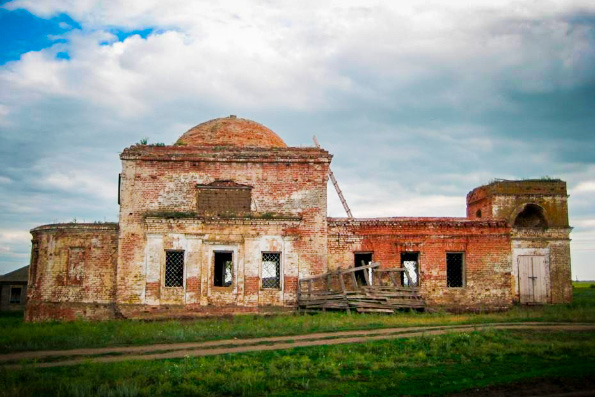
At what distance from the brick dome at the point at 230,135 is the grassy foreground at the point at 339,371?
12.7 metres

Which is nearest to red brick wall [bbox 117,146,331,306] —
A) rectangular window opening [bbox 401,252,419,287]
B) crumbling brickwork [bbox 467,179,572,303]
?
rectangular window opening [bbox 401,252,419,287]

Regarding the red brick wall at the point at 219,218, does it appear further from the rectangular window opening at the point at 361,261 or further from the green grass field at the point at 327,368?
the green grass field at the point at 327,368

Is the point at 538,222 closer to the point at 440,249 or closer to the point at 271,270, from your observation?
the point at 440,249

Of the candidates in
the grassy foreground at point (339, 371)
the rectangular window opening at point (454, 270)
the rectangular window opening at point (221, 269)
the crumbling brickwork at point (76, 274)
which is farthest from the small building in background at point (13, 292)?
the rectangular window opening at point (454, 270)

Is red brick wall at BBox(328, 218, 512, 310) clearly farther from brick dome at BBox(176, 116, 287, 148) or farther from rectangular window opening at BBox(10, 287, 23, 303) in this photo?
rectangular window opening at BBox(10, 287, 23, 303)

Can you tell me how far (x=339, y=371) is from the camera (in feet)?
33.3

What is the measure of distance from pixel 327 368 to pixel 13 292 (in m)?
31.9

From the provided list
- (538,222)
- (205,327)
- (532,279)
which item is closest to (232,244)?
(205,327)

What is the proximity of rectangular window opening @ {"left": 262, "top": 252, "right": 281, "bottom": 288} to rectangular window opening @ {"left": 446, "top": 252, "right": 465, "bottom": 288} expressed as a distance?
7.13m

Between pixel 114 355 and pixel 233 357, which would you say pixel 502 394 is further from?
pixel 114 355

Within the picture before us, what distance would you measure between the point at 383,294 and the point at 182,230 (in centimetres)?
834

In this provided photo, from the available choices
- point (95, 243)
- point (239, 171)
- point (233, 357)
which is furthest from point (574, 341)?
point (95, 243)

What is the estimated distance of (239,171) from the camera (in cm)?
2131

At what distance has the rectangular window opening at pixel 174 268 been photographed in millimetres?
20594
